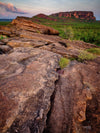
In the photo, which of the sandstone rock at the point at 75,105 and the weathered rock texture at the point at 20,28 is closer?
the sandstone rock at the point at 75,105

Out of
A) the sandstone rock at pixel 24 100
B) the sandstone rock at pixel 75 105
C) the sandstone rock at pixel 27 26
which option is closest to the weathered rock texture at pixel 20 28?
the sandstone rock at pixel 27 26

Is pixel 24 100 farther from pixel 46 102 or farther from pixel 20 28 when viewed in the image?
pixel 20 28

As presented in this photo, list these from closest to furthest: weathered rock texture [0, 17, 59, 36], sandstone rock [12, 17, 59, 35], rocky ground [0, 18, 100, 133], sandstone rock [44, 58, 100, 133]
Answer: rocky ground [0, 18, 100, 133] → sandstone rock [44, 58, 100, 133] → weathered rock texture [0, 17, 59, 36] → sandstone rock [12, 17, 59, 35]

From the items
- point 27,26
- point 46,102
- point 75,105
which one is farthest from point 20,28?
point 75,105

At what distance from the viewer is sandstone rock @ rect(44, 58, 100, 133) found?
8.13ft

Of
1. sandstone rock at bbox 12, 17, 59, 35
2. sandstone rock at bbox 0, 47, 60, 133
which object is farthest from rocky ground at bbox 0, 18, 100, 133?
sandstone rock at bbox 12, 17, 59, 35

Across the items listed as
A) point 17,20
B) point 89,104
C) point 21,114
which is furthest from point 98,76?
point 17,20

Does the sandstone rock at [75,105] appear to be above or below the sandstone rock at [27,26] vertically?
below

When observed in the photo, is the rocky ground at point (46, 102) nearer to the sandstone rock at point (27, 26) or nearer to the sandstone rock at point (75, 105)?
the sandstone rock at point (75, 105)

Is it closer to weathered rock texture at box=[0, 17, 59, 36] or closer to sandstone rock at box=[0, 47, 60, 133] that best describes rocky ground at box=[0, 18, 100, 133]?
sandstone rock at box=[0, 47, 60, 133]

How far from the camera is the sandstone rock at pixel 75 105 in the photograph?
97.5 inches

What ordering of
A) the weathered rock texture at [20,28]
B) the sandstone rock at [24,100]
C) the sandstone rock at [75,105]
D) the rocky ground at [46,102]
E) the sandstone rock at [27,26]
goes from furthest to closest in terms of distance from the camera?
the sandstone rock at [27,26] < the weathered rock texture at [20,28] < the sandstone rock at [75,105] < the rocky ground at [46,102] < the sandstone rock at [24,100]

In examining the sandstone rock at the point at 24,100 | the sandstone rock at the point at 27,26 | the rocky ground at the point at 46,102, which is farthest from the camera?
the sandstone rock at the point at 27,26

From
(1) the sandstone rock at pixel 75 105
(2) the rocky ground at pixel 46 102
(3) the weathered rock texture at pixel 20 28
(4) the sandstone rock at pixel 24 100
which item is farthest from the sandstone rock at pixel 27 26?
(1) the sandstone rock at pixel 75 105
